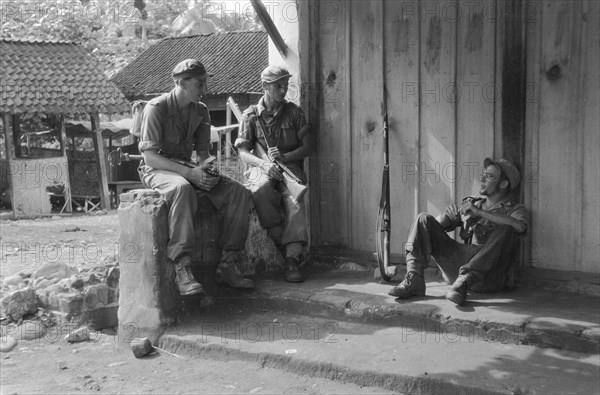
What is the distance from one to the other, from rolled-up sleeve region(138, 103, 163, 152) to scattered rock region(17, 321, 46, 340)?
1770mm

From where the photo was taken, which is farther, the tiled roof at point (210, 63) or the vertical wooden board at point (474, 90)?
the tiled roof at point (210, 63)

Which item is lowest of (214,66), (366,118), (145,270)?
(145,270)

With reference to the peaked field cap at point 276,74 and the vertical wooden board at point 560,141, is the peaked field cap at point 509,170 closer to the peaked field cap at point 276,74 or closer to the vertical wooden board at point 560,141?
the vertical wooden board at point 560,141

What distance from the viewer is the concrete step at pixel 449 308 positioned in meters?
4.25

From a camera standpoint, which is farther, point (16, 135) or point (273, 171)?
point (16, 135)

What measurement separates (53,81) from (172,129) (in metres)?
11.7

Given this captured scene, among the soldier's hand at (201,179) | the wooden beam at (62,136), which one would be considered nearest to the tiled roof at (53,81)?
the wooden beam at (62,136)

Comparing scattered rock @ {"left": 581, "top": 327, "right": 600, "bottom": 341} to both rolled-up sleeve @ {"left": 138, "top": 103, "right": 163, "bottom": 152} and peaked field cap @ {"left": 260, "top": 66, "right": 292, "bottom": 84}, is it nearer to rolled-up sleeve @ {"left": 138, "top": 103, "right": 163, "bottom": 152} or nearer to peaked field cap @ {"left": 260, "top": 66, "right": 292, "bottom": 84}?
peaked field cap @ {"left": 260, "top": 66, "right": 292, "bottom": 84}

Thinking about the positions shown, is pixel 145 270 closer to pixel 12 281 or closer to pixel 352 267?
pixel 352 267

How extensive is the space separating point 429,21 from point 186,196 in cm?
244

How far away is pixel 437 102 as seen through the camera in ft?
18.8

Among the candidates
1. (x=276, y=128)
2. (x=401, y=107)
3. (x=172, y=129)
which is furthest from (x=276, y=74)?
(x=401, y=107)

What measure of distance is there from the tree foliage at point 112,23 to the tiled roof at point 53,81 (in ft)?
24.5

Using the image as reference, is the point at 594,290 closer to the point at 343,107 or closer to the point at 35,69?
the point at 343,107
